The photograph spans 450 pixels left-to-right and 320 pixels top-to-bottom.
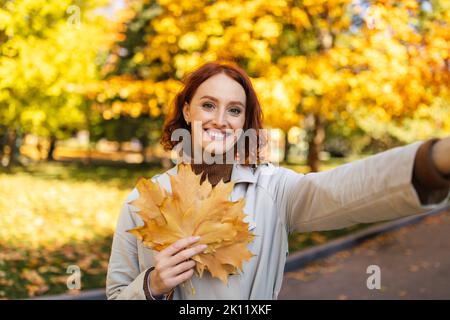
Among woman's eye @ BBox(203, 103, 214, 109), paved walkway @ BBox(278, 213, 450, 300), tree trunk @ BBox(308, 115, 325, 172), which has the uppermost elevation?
woman's eye @ BBox(203, 103, 214, 109)

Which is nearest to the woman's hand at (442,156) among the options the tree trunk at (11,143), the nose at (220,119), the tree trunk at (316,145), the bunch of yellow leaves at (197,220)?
the bunch of yellow leaves at (197,220)

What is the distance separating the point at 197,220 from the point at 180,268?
133mm

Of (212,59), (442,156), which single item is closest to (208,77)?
(442,156)

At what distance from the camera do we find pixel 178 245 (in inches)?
46.6

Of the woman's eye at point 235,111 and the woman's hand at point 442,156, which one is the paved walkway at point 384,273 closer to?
the woman's eye at point 235,111

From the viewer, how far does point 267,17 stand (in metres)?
5.60

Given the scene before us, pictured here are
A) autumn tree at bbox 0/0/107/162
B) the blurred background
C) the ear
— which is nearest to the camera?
the ear

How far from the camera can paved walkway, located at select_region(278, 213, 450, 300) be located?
575 centimetres

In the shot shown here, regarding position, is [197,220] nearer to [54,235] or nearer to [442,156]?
[442,156]

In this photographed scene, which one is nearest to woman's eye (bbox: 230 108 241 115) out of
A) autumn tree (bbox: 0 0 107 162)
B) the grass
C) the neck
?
the neck

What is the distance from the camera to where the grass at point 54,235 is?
5.40m

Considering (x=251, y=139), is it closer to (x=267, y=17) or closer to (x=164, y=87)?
(x=267, y=17)

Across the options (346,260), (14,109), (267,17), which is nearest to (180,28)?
(267,17)

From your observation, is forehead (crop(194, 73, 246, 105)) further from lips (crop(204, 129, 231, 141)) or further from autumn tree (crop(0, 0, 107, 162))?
autumn tree (crop(0, 0, 107, 162))
